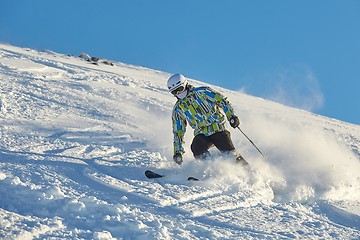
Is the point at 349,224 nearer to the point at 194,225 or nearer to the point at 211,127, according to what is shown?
the point at 194,225

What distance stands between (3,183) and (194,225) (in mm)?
2088

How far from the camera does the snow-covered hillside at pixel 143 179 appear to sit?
18.2 feet

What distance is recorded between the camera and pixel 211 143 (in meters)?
8.81

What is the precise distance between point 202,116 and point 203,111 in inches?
3.0

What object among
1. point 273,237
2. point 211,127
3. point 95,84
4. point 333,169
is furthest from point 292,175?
point 95,84

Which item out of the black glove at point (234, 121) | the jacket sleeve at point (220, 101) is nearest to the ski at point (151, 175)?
the black glove at point (234, 121)

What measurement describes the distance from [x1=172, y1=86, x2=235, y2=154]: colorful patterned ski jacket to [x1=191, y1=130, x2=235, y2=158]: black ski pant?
0.07 m

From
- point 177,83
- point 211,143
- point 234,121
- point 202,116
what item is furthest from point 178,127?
point 234,121

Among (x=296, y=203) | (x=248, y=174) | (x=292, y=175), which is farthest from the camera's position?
(x=292, y=175)

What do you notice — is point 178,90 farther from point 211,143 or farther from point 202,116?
point 211,143

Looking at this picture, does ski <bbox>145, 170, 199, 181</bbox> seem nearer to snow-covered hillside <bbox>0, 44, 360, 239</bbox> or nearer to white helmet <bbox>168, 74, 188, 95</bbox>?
snow-covered hillside <bbox>0, 44, 360, 239</bbox>

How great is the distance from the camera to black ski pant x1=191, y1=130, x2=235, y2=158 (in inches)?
340

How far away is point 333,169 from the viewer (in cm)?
902

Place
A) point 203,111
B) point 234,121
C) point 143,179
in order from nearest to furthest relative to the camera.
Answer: point 143,179, point 234,121, point 203,111
